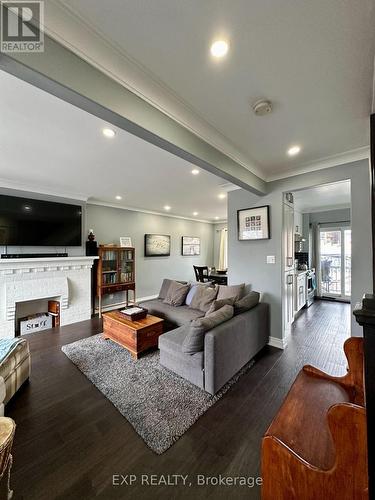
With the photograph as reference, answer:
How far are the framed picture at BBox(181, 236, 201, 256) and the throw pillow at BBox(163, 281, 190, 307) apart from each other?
298cm

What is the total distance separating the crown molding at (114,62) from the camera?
101cm

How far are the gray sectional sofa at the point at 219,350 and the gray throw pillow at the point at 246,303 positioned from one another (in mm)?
53

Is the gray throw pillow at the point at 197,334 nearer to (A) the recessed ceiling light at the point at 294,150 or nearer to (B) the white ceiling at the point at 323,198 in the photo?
(A) the recessed ceiling light at the point at 294,150

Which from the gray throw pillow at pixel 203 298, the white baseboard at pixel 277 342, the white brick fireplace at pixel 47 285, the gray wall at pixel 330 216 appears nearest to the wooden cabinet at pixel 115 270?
the white brick fireplace at pixel 47 285

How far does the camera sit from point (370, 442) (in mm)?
633

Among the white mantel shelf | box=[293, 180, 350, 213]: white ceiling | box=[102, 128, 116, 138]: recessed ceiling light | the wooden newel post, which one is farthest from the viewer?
box=[293, 180, 350, 213]: white ceiling

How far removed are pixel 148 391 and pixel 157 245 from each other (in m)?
4.40

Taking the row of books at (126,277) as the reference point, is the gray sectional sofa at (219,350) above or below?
below

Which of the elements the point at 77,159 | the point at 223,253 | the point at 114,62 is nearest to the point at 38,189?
the point at 77,159

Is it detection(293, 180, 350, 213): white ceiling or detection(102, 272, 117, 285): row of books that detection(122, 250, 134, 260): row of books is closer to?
detection(102, 272, 117, 285): row of books

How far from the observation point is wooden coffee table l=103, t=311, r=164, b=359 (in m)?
2.70

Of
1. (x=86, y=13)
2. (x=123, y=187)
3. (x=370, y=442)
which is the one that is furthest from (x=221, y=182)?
(x=370, y=442)

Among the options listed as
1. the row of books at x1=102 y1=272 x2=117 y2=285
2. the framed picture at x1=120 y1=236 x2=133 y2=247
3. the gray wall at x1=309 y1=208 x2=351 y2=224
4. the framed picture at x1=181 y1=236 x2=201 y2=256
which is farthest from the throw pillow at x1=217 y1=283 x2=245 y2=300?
the gray wall at x1=309 y1=208 x2=351 y2=224

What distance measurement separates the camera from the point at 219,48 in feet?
3.85
